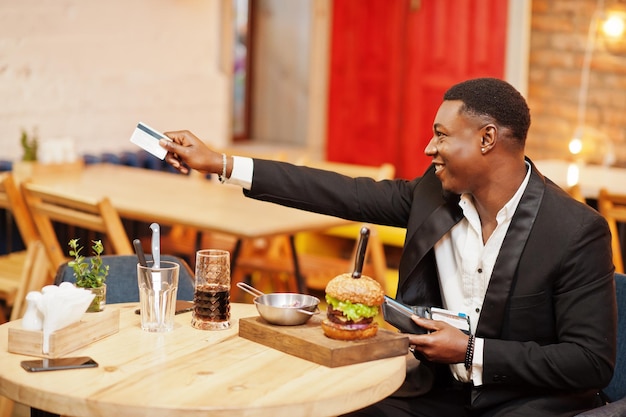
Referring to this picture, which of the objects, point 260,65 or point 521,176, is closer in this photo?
point 521,176

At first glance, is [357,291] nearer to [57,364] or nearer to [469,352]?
[469,352]

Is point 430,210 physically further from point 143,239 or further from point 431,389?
point 143,239

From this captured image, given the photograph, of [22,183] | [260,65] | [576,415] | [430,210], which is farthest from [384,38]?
[576,415]

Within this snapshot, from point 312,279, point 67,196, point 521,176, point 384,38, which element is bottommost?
point 312,279

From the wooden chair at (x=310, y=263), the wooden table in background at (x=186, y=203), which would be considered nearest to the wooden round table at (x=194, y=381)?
the wooden table in background at (x=186, y=203)

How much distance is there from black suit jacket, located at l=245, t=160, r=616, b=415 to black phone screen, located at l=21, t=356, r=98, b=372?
84 cm

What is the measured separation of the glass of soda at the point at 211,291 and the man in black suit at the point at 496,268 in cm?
31

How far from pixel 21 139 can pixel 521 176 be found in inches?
129

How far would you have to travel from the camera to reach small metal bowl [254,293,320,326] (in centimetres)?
217

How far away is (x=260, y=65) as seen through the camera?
8.13 metres

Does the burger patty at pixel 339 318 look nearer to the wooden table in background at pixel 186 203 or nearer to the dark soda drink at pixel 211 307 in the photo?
the dark soda drink at pixel 211 307

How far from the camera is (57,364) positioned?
1.97 metres

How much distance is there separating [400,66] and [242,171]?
4.77m

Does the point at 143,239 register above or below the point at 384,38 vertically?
below
